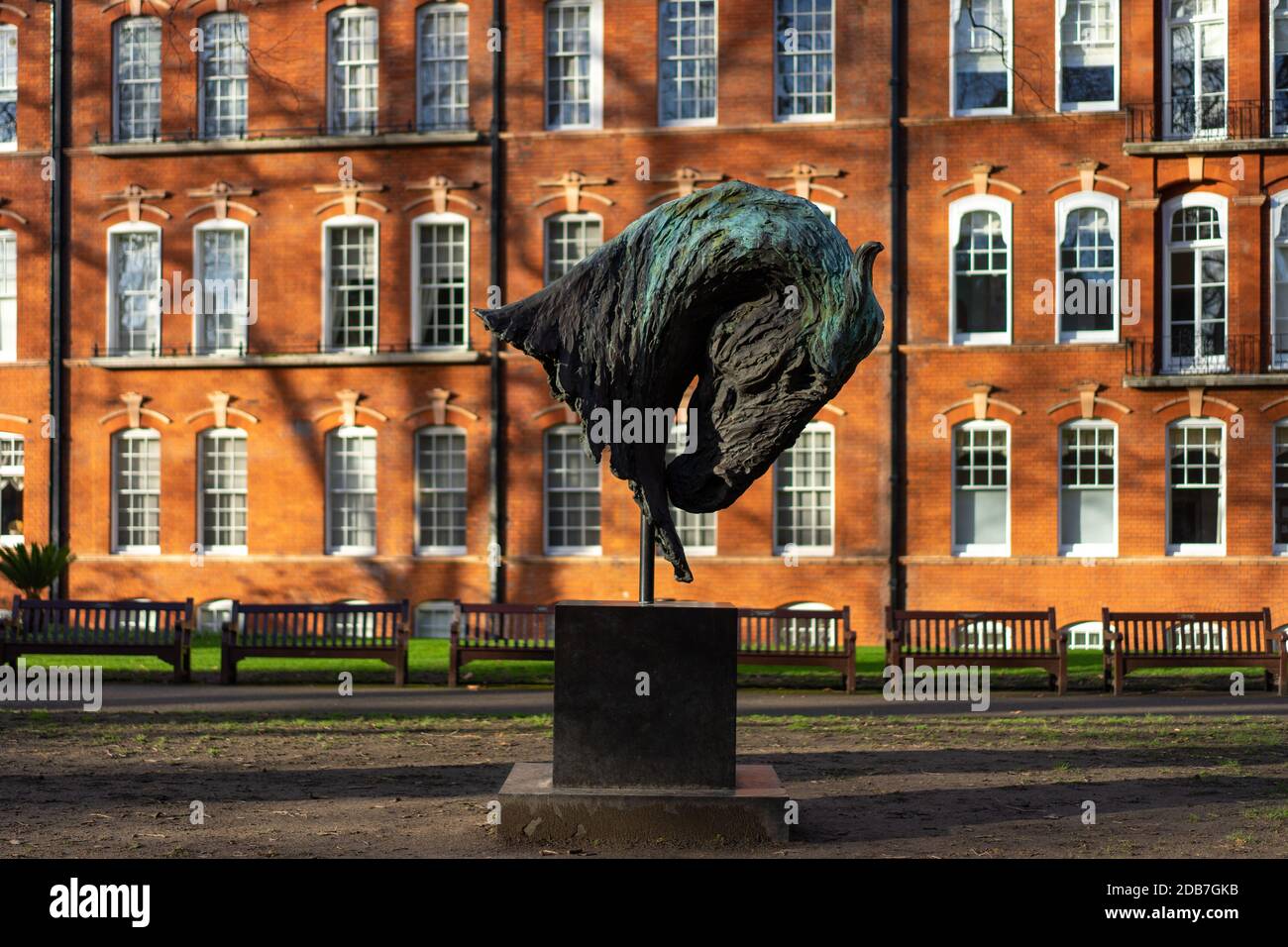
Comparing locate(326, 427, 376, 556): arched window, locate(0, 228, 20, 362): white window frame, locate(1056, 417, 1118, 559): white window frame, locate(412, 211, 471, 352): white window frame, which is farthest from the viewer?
locate(0, 228, 20, 362): white window frame

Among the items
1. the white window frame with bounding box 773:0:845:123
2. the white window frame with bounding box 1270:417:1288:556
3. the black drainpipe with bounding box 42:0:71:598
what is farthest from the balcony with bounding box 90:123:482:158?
the white window frame with bounding box 1270:417:1288:556

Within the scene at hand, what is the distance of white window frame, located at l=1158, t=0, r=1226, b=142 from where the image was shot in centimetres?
2567

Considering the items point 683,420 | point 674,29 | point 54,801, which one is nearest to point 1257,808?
point 54,801

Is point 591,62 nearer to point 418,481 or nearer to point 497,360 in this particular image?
point 497,360

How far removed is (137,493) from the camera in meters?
28.6

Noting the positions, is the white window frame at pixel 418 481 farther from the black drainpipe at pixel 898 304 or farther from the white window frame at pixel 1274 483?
the white window frame at pixel 1274 483

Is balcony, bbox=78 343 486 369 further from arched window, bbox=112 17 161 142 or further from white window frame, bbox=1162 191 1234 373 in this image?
white window frame, bbox=1162 191 1234 373

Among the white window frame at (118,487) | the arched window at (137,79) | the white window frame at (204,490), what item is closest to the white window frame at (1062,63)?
the white window frame at (204,490)

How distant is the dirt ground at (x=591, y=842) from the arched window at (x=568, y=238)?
13.0 meters

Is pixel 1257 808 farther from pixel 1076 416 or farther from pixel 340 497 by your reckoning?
pixel 340 497

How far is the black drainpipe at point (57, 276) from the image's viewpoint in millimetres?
28531

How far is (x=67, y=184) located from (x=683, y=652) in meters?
23.0

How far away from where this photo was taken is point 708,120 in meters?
26.9

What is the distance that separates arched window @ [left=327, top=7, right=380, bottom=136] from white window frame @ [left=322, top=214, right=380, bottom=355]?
1582 millimetres
